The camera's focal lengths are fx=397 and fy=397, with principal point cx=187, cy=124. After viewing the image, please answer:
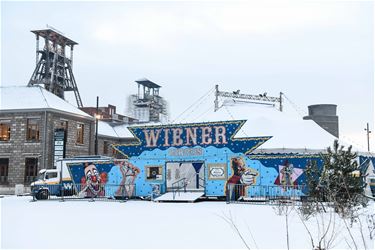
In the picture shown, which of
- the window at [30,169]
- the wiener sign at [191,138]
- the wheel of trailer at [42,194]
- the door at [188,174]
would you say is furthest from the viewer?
the window at [30,169]

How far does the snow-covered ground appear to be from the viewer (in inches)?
397

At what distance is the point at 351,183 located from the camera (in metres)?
15.5

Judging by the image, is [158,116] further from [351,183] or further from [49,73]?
[351,183]

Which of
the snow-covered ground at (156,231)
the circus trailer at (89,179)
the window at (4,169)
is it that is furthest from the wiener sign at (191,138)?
the window at (4,169)

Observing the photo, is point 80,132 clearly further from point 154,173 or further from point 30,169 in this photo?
point 154,173

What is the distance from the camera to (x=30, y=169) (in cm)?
3581

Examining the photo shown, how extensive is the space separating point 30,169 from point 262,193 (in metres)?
22.6

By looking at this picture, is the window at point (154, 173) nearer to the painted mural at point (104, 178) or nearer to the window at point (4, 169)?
the painted mural at point (104, 178)

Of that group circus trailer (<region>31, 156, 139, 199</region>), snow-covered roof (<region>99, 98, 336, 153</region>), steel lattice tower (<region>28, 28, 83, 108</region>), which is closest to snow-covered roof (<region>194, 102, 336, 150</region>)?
snow-covered roof (<region>99, 98, 336, 153</region>)

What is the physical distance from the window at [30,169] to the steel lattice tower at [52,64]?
19242 millimetres

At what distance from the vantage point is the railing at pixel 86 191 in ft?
83.4

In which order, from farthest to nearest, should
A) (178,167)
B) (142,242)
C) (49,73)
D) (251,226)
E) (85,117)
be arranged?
(49,73)
(85,117)
(178,167)
(251,226)
(142,242)

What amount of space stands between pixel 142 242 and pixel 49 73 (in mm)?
47341

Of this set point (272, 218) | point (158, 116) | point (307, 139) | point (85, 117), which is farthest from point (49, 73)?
point (272, 218)
